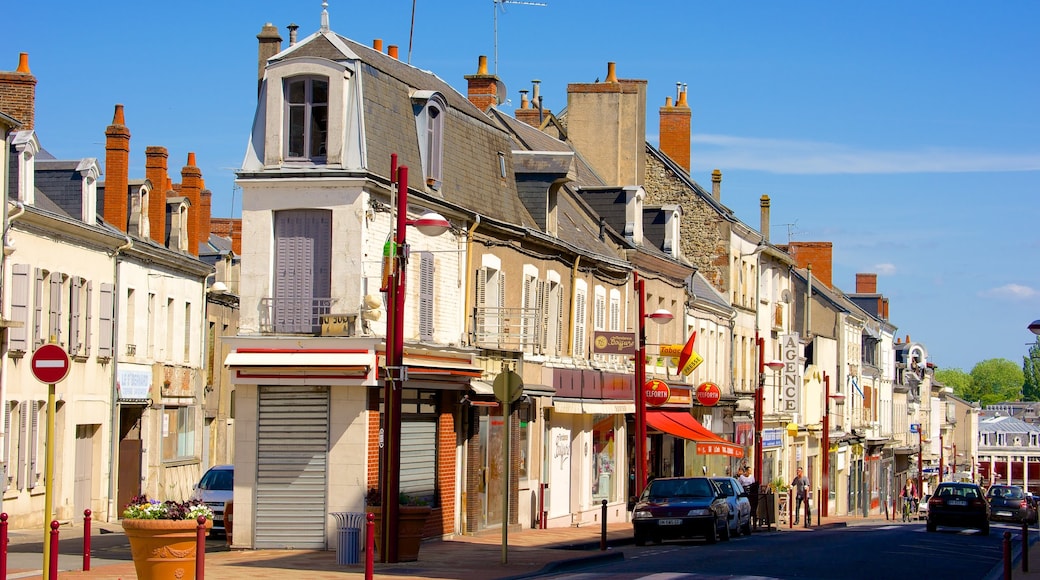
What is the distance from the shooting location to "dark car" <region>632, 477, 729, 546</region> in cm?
2745

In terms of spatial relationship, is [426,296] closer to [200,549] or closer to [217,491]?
[217,491]

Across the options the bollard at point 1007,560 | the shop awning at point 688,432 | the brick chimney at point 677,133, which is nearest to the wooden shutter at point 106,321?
the shop awning at point 688,432

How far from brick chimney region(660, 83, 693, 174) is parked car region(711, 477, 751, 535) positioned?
2373 centimetres

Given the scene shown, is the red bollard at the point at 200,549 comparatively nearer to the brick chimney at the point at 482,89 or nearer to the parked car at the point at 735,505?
the parked car at the point at 735,505

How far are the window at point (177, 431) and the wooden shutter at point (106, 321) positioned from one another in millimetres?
4208

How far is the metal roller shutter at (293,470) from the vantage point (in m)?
23.1

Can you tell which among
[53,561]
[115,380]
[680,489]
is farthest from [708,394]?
[53,561]

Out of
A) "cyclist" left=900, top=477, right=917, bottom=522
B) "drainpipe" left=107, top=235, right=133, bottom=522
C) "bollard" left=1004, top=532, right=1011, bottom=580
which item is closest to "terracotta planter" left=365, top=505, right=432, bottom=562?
"bollard" left=1004, top=532, right=1011, bottom=580

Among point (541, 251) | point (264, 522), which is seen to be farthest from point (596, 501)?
point (264, 522)

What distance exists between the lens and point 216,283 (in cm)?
4231

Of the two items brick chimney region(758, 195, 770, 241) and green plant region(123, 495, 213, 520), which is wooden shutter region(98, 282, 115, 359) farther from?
brick chimney region(758, 195, 770, 241)

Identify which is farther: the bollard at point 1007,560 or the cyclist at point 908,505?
the cyclist at point 908,505

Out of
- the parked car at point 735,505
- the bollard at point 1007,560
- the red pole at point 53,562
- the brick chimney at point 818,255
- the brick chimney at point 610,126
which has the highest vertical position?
the brick chimney at point 610,126

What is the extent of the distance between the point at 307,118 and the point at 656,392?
1599 cm
